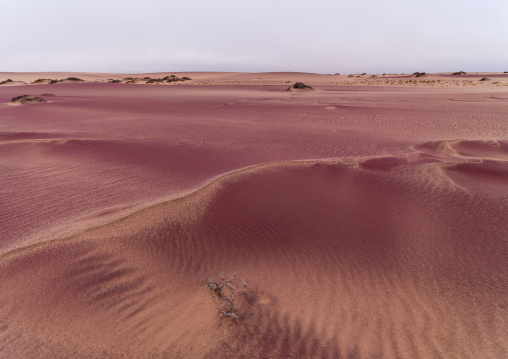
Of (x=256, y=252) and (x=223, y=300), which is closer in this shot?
(x=223, y=300)

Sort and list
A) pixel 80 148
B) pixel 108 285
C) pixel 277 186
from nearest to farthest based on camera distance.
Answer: pixel 108 285, pixel 277 186, pixel 80 148

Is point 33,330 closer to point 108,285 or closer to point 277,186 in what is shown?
point 108,285

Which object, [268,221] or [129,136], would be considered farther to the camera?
[129,136]

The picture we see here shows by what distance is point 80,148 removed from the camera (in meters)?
7.04

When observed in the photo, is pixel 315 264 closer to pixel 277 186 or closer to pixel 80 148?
pixel 277 186

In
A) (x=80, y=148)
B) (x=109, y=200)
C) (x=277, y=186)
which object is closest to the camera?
(x=109, y=200)

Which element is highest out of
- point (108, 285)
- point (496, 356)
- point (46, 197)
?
point (46, 197)

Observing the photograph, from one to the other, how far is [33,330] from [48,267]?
0.72 metres

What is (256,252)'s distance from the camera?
3279 millimetres

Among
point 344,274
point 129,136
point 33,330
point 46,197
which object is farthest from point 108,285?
point 129,136

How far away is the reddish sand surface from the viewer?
2271 mm

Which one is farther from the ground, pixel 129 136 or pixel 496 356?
pixel 129 136

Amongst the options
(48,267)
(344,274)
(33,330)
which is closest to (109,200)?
(48,267)

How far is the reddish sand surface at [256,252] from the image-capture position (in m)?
2.27
